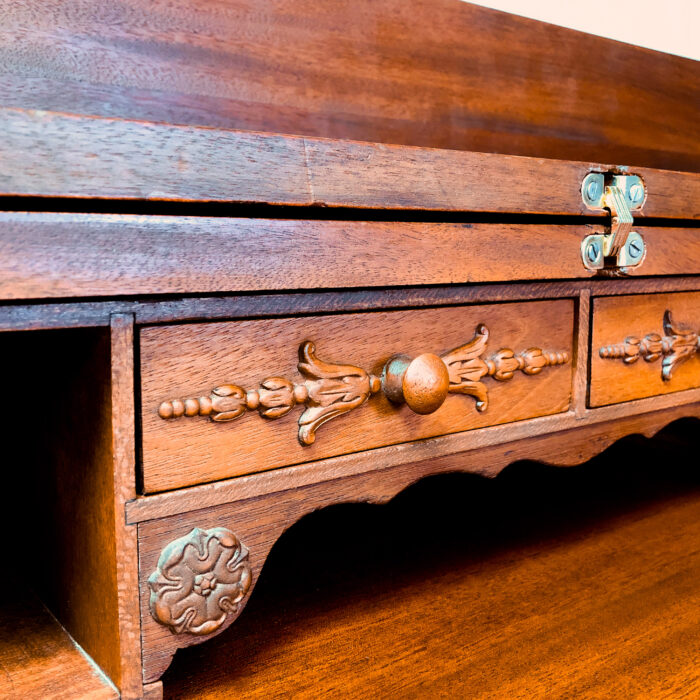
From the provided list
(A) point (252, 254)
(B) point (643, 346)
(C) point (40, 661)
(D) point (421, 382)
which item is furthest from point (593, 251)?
(C) point (40, 661)

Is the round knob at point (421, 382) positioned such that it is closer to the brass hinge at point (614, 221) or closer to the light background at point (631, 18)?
the brass hinge at point (614, 221)

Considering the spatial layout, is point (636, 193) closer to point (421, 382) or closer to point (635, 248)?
point (635, 248)

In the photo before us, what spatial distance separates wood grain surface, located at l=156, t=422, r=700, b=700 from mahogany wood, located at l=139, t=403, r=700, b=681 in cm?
13

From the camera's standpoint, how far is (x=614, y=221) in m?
0.73

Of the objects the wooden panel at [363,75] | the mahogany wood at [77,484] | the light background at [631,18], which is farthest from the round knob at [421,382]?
the light background at [631,18]

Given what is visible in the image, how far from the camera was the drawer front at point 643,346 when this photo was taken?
2.52ft

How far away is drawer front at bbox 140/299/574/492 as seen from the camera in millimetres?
500

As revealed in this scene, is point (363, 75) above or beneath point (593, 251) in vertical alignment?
above

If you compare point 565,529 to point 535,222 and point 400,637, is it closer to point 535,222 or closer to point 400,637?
point 400,637

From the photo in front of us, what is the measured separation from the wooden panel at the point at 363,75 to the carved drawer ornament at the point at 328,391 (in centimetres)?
47

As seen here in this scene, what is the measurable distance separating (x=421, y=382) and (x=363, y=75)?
637 millimetres

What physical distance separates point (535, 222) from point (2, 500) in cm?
70

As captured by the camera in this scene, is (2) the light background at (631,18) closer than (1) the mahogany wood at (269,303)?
No

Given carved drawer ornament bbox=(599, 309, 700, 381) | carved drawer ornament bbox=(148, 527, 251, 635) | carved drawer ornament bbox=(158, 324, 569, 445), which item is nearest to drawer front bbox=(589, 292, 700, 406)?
carved drawer ornament bbox=(599, 309, 700, 381)
